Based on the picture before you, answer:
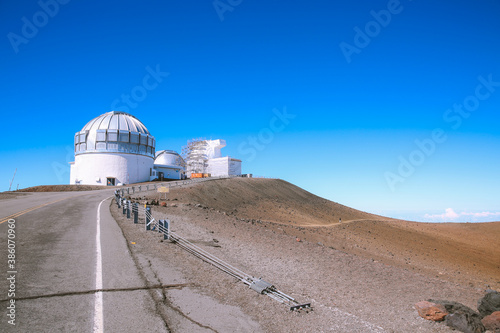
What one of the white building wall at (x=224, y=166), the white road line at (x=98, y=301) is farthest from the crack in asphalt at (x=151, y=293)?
the white building wall at (x=224, y=166)

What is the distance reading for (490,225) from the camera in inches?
1647

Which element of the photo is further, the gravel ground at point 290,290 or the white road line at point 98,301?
the gravel ground at point 290,290

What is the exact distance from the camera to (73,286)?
19.7 feet

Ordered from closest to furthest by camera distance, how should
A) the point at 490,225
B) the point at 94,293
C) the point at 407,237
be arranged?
the point at 94,293 < the point at 407,237 < the point at 490,225

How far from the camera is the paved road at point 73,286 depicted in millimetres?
4578

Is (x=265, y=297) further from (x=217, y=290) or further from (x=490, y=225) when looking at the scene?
(x=490, y=225)

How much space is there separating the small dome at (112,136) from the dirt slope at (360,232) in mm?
16903

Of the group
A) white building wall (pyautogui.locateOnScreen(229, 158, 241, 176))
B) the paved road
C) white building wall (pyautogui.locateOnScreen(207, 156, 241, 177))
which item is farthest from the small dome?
the paved road

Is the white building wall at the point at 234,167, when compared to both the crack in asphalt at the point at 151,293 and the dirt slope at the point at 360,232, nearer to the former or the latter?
the dirt slope at the point at 360,232

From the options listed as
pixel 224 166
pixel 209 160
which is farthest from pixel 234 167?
pixel 209 160

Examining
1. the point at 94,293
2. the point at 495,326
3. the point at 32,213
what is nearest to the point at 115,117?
the point at 32,213

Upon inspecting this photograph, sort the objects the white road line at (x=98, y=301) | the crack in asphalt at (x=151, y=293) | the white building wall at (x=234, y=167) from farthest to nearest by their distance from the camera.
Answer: the white building wall at (x=234, y=167) → the crack in asphalt at (x=151, y=293) → the white road line at (x=98, y=301)

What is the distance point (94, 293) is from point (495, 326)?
7.05 m

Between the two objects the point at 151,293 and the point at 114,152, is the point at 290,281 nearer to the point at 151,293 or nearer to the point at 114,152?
the point at 151,293
